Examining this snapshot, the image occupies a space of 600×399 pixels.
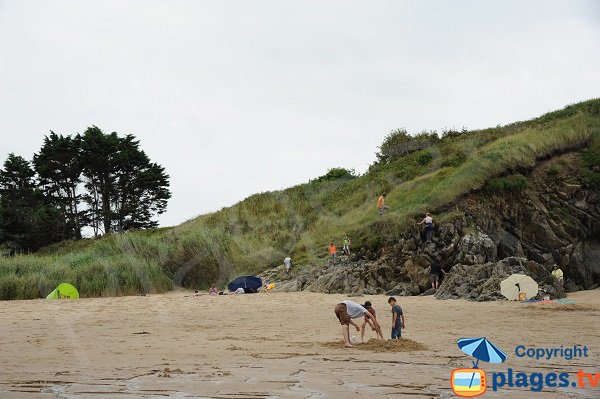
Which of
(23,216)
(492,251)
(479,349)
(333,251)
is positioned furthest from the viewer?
(23,216)

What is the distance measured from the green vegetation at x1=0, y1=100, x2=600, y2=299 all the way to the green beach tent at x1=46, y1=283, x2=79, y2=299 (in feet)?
3.05

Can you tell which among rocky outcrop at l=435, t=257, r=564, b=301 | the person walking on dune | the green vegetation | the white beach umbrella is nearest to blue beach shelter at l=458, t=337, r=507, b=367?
the white beach umbrella

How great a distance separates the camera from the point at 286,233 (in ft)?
117

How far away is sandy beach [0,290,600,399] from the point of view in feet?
25.6

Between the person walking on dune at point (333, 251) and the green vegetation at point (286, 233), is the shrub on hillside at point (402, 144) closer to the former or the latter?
the green vegetation at point (286, 233)

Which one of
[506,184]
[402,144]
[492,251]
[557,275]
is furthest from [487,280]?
[402,144]

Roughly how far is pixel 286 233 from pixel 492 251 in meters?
12.8

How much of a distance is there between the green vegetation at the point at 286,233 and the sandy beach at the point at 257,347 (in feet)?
17.8

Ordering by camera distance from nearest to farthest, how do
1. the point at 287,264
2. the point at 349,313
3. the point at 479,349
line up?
the point at 479,349 → the point at 349,313 → the point at 287,264

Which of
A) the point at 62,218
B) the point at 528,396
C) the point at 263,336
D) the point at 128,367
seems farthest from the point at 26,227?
the point at 528,396

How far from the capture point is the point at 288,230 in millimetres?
36812

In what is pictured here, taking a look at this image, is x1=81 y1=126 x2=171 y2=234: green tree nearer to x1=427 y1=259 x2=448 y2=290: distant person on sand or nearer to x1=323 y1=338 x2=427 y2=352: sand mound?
x1=427 y1=259 x2=448 y2=290: distant person on sand

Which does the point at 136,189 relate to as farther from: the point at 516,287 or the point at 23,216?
the point at 516,287

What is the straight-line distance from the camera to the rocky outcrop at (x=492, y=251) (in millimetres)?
23156
